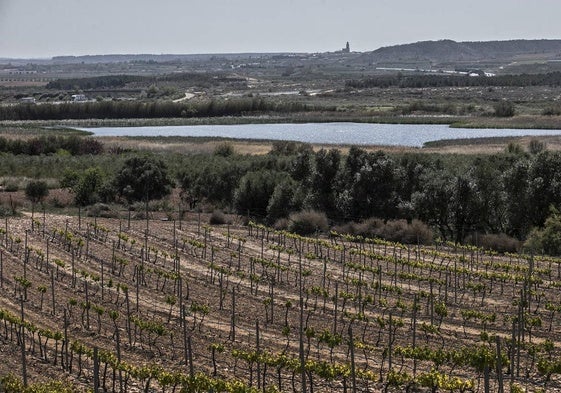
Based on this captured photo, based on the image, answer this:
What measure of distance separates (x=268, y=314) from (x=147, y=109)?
292ft

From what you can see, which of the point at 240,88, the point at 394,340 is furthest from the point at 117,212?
the point at 240,88

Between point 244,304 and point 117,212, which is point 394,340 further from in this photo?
point 117,212

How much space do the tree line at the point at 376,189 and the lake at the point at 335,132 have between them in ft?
83.6

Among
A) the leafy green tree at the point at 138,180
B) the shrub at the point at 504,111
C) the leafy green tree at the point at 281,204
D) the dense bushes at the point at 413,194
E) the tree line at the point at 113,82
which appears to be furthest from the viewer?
the tree line at the point at 113,82

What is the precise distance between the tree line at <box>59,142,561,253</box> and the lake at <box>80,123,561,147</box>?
2548 cm

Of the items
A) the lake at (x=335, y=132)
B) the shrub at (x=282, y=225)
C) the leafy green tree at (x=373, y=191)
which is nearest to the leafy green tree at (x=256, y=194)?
the shrub at (x=282, y=225)

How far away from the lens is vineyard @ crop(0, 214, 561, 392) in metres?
15.4

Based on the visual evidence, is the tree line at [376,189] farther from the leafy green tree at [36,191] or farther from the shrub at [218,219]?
the shrub at [218,219]

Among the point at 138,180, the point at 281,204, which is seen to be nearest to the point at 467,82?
the point at 138,180

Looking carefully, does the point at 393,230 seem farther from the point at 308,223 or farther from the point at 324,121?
the point at 324,121

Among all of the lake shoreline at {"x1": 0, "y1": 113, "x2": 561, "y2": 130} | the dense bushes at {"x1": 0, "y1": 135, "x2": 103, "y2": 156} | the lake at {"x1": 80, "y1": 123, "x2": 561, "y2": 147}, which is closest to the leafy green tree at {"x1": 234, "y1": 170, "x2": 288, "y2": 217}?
the dense bushes at {"x1": 0, "y1": 135, "x2": 103, "y2": 156}

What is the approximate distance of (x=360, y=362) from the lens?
16.7m

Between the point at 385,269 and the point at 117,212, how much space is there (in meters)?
15.8

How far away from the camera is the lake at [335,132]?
70.8 meters
